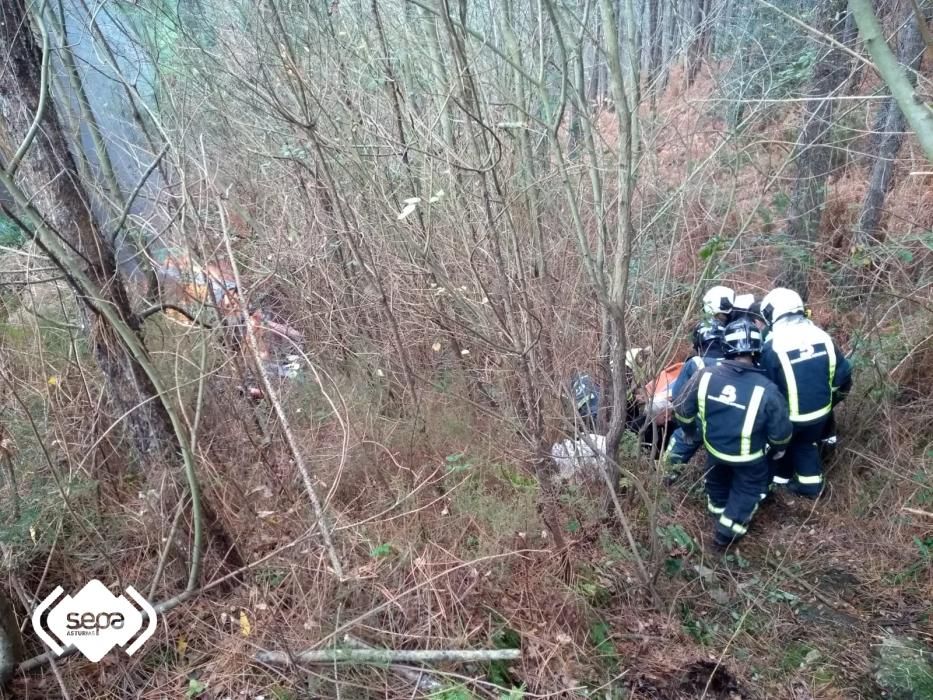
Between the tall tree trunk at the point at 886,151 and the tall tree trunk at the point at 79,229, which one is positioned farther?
the tall tree trunk at the point at 886,151

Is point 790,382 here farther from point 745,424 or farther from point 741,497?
point 741,497

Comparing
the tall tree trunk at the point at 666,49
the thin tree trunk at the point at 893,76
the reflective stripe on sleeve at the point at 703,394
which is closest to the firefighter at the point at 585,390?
the reflective stripe on sleeve at the point at 703,394

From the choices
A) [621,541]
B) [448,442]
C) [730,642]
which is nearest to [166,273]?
[448,442]

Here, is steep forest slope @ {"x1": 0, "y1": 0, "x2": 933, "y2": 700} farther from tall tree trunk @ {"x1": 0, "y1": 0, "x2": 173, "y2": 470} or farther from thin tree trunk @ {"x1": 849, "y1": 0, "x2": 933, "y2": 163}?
thin tree trunk @ {"x1": 849, "y1": 0, "x2": 933, "y2": 163}

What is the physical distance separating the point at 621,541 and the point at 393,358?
83.6 inches

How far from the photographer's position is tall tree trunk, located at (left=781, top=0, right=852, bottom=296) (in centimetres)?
540

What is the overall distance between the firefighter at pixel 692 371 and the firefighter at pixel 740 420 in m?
0.13

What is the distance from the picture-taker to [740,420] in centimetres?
348

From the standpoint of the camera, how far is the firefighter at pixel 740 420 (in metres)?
3.46

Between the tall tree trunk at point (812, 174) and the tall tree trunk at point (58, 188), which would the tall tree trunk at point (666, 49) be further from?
the tall tree trunk at point (58, 188)

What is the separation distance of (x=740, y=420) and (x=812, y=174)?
363cm

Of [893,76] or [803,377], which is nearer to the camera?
[893,76]

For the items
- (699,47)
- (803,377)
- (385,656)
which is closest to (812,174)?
(699,47)

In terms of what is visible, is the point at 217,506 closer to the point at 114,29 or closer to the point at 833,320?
the point at 114,29
